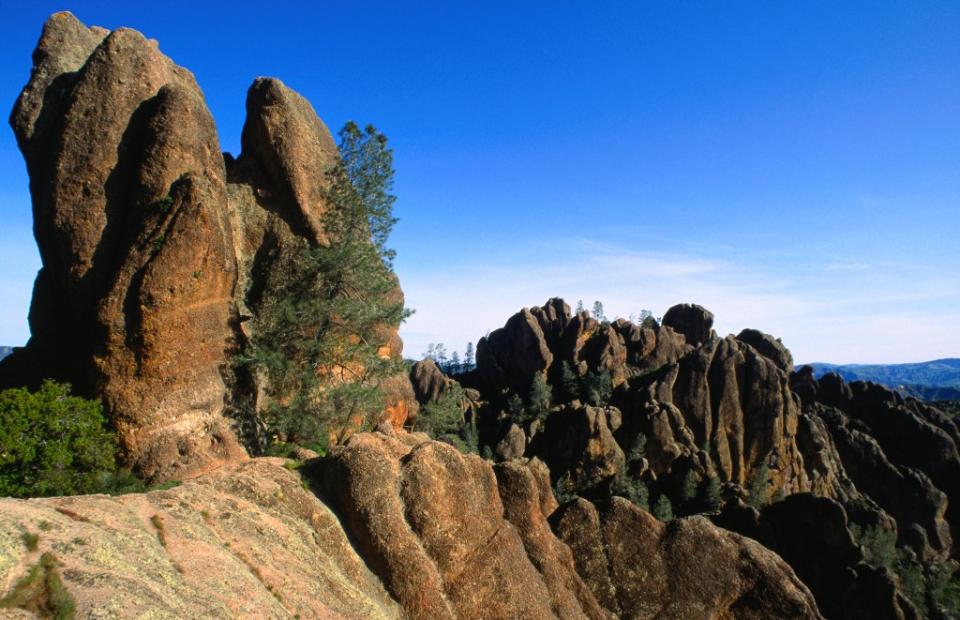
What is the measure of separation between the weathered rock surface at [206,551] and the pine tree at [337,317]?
25.9 feet

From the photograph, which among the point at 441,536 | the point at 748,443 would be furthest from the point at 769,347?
the point at 441,536

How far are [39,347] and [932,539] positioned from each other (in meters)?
105

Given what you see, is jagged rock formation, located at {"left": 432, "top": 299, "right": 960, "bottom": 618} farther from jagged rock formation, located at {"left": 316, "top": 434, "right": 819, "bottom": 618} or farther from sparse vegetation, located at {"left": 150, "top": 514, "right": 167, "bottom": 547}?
sparse vegetation, located at {"left": 150, "top": 514, "right": 167, "bottom": 547}

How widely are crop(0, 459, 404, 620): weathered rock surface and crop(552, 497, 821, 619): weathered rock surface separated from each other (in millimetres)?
8949

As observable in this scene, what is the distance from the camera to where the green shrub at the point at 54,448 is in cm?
1706

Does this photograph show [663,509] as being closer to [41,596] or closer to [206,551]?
[206,551]

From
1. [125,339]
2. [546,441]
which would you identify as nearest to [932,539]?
[546,441]

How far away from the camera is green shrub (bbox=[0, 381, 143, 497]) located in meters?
17.1

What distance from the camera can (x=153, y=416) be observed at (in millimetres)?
21484

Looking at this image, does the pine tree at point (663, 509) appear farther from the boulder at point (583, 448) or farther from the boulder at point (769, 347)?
the boulder at point (769, 347)

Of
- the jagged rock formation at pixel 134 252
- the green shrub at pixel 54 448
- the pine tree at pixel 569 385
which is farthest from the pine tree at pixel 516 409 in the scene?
the green shrub at pixel 54 448

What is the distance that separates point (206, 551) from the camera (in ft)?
44.7

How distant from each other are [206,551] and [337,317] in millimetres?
17395

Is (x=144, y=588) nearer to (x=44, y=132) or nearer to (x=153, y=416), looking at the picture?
(x=153, y=416)
